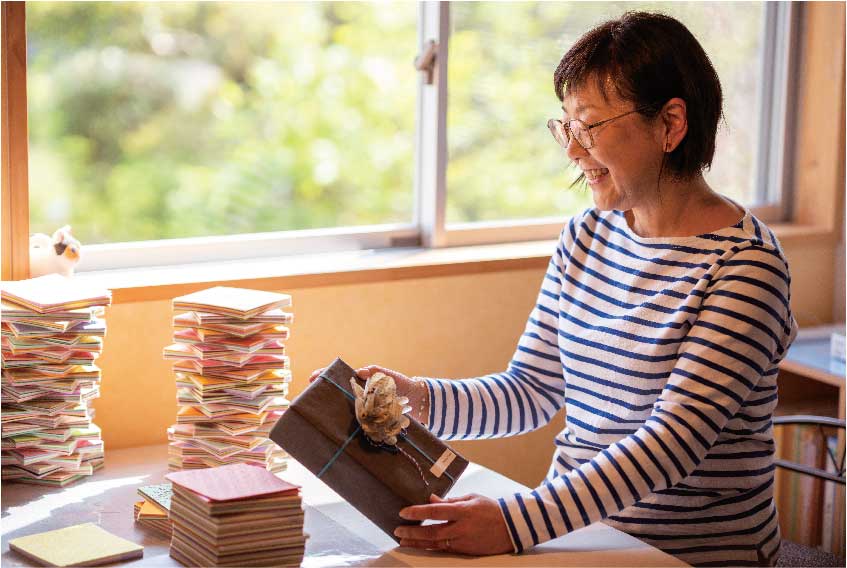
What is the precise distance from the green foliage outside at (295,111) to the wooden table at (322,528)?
2.44ft

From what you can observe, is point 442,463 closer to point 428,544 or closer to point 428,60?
point 428,544

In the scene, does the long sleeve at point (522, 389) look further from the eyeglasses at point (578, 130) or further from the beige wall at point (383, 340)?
the beige wall at point (383, 340)

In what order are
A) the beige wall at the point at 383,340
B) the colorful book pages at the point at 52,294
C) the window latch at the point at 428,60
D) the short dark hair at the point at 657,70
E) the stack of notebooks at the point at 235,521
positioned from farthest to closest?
the window latch at the point at 428,60, the beige wall at the point at 383,340, the colorful book pages at the point at 52,294, the short dark hair at the point at 657,70, the stack of notebooks at the point at 235,521

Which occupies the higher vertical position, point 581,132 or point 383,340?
point 581,132

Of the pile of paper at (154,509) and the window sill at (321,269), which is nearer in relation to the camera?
the pile of paper at (154,509)

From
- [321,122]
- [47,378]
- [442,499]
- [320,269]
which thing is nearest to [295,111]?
[321,122]

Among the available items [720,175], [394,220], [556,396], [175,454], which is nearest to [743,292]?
[556,396]

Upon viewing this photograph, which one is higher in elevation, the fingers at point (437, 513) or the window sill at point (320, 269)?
the window sill at point (320, 269)

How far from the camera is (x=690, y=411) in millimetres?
1596

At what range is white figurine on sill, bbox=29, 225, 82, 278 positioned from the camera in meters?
2.09

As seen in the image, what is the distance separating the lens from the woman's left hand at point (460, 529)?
1560 mm

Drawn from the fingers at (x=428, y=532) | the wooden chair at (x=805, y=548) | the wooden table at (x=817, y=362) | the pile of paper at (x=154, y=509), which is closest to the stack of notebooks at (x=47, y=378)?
the pile of paper at (x=154, y=509)

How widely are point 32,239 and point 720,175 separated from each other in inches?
84.1

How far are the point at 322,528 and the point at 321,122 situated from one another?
2.39m
